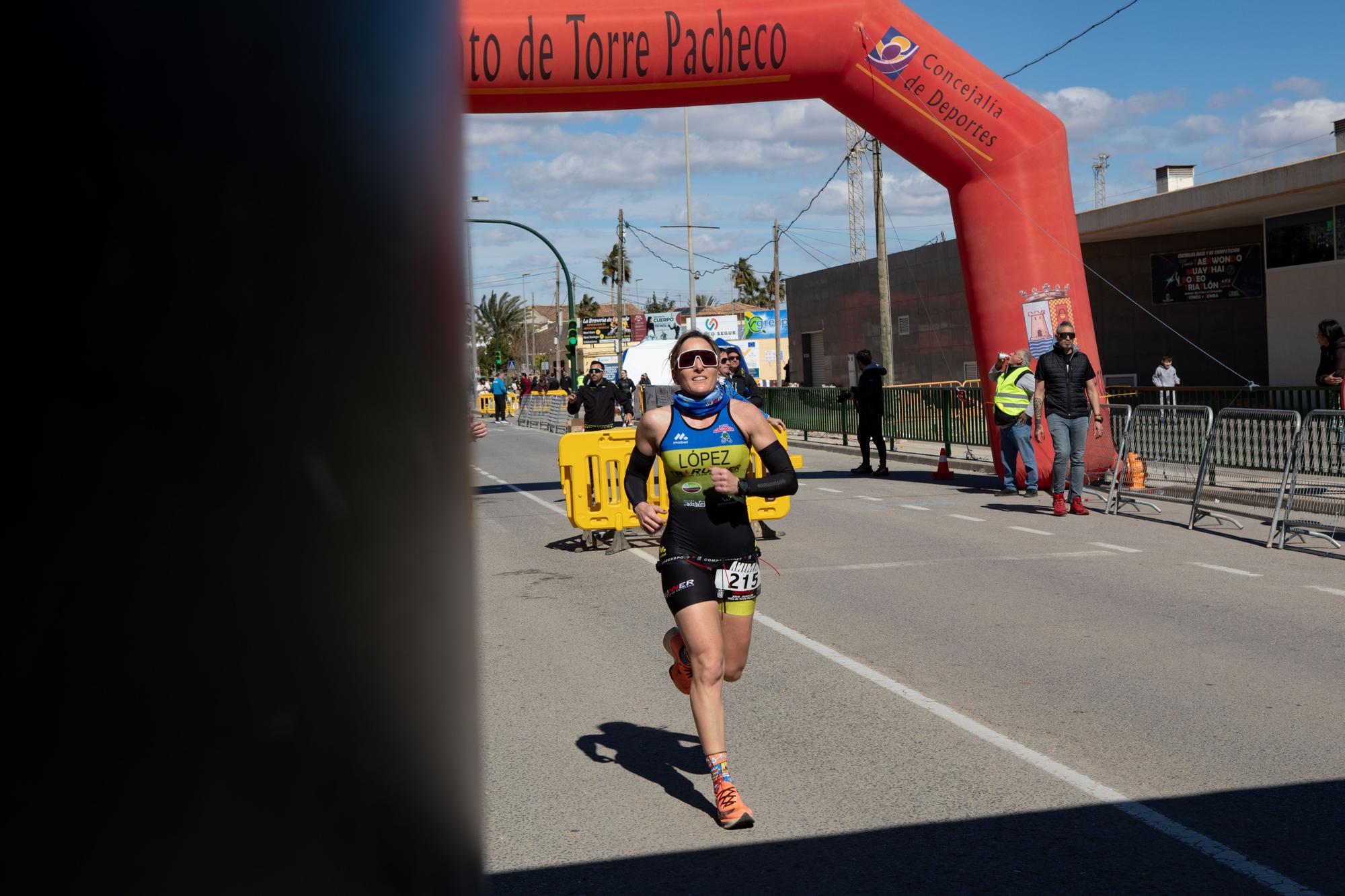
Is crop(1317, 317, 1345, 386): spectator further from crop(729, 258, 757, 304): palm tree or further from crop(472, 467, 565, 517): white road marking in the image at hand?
crop(729, 258, 757, 304): palm tree

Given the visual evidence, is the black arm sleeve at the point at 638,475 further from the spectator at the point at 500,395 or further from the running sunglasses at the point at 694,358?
the spectator at the point at 500,395

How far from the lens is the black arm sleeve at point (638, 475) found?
17.5ft

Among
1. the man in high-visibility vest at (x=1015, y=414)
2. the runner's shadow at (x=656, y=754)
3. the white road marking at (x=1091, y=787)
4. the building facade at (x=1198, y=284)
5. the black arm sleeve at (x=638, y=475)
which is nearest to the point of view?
the white road marking at (x=1091, y=787)

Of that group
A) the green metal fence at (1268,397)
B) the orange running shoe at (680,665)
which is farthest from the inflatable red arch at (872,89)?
the orange running shoe at (680,665)

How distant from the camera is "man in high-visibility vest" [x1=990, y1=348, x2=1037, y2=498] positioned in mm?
15156

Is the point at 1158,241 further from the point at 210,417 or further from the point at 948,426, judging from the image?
the point at 210,417

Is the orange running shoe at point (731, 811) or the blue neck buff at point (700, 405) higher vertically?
the blue neck buff at point (700, 405)

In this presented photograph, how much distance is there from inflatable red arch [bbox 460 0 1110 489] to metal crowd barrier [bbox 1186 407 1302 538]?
1485 mm

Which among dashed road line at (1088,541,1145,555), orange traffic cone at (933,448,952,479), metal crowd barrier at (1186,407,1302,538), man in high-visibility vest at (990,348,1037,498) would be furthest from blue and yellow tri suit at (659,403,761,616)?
orange traffic cone at (933,448,952,479)

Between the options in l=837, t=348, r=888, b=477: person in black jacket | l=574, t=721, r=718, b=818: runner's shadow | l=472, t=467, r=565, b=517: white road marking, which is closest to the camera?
l=574, t=721, r=718, b=818: runner's shadow

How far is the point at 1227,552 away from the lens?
10.6m

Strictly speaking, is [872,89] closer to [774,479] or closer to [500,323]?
[774,479]

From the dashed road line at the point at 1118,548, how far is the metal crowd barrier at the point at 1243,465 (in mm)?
1405

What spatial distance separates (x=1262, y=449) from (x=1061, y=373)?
234cm
